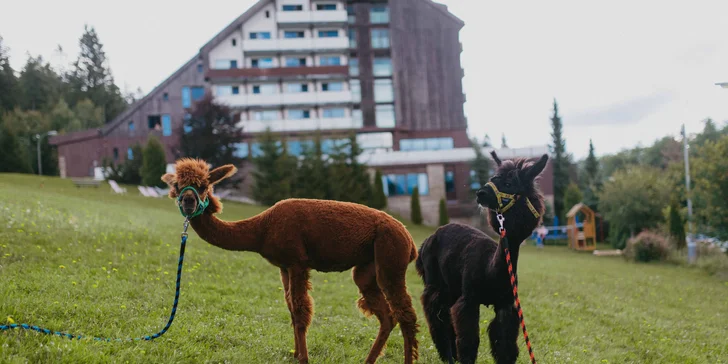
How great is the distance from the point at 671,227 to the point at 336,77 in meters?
30.4

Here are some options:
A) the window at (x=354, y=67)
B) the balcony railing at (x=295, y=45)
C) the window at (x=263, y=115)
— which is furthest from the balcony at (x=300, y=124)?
the balcony railing at (x=295, y=45)

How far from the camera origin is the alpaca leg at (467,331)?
492cm

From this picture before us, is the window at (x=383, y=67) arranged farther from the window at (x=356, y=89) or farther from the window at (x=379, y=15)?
the window at (x=379, y=15)

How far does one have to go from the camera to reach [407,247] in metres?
4.96

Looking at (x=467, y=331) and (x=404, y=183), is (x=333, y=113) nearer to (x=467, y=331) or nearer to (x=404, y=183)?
(x=404, y=183)

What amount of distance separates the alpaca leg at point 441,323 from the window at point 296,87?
138 ft

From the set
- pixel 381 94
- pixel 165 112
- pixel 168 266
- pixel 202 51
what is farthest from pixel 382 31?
pixel 168 266

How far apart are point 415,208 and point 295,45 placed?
20119mm

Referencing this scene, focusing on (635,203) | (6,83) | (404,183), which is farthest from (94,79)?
(635,203)

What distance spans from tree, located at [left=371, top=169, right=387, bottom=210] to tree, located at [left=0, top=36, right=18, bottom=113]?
4749cm

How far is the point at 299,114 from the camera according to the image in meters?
45.9

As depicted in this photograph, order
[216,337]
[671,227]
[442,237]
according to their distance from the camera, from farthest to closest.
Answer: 1. [671,227]
2. [442,237]
3. [216,337]

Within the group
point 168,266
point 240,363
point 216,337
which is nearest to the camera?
point 240,363

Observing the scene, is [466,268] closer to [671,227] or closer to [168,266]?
[168,266]
